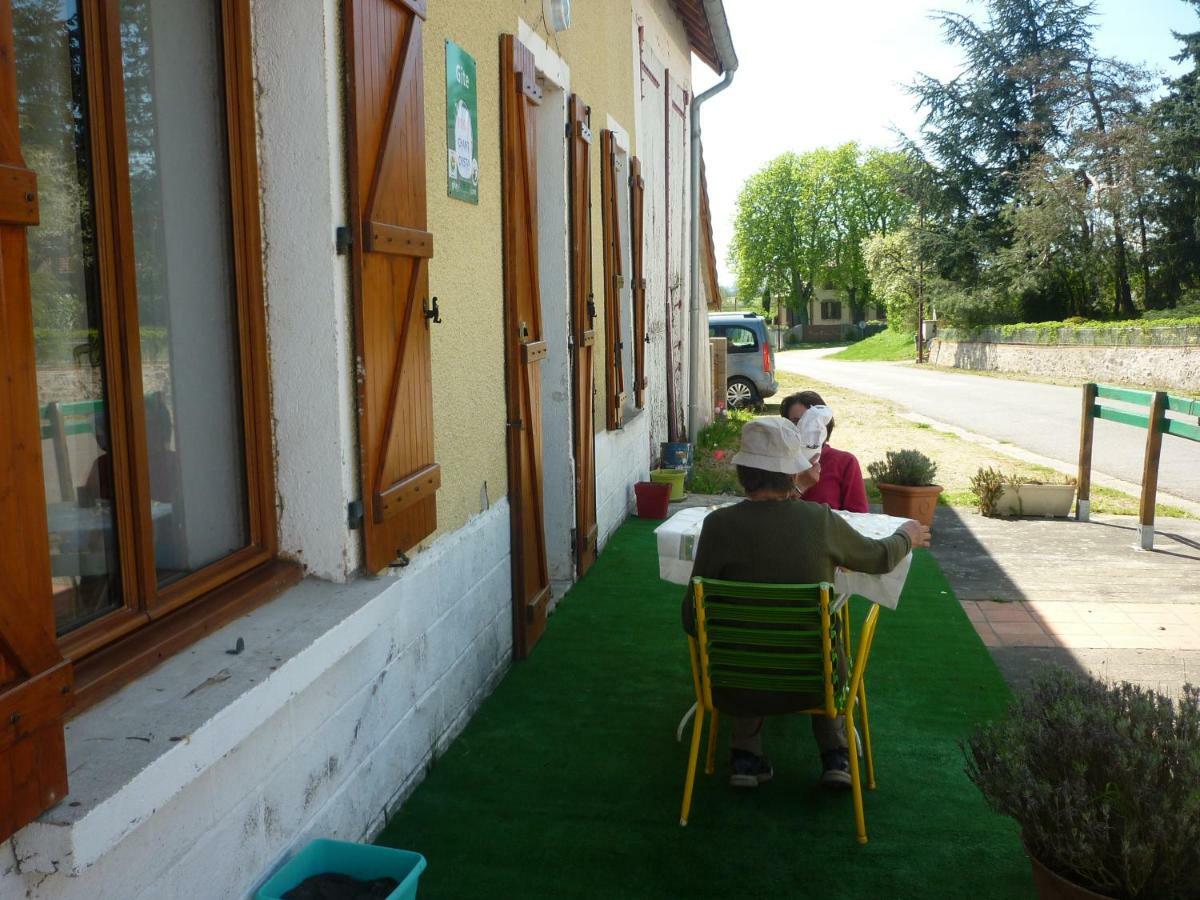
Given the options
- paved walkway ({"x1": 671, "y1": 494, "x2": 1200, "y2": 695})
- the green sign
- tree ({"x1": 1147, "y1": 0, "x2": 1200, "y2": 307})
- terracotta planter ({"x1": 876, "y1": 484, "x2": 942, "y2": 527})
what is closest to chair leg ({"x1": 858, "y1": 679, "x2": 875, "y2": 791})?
paved walkway ({"x1": 671, "y1": 494, "x2": 1200, "y2": 695})

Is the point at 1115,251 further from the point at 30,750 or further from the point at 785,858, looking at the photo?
the point at 30,750

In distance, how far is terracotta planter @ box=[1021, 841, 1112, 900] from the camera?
2.50 metres

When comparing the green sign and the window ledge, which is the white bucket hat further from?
the green sign

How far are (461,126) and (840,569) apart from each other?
7.55 feet

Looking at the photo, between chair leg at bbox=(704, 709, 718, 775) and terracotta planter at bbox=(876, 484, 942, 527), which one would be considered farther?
terracotta planter at bbox=(876, 484, 942, 527)

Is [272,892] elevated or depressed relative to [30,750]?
depressed

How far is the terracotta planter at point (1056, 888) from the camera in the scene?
2500mm

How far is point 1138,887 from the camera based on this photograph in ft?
7.93

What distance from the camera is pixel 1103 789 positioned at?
260cm

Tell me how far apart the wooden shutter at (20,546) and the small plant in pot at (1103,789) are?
7.03 ft

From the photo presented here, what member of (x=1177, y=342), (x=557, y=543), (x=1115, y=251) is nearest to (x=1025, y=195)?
(x=1115, y=251)

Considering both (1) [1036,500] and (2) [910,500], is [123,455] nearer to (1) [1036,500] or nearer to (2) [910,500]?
(2) [910,500]

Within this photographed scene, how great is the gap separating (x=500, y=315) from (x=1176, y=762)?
3384mm

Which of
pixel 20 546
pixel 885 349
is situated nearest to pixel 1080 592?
pixel 20 546
